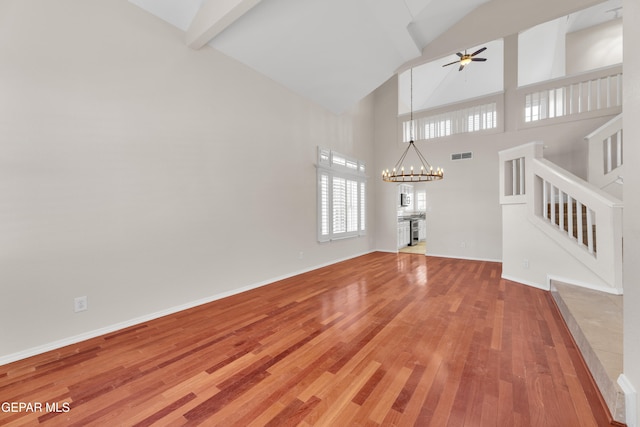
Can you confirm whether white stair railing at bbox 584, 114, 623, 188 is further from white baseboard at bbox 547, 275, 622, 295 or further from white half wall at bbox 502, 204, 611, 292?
white baseboard at bbox 547, 275, 622, 295

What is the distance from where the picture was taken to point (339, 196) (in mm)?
5781

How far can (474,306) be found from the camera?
3061 millimetres

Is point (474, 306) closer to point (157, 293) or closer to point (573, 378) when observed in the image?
point (573, 378)

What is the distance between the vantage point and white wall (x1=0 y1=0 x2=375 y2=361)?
2125 mm

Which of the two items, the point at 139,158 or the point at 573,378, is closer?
the point at 573,378

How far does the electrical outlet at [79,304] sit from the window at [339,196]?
3.58 meters

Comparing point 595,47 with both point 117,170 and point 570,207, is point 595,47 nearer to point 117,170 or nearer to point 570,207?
point 570,207

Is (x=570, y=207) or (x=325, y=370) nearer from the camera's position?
(x=325, y=370)

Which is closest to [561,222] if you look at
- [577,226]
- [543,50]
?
[577,226]

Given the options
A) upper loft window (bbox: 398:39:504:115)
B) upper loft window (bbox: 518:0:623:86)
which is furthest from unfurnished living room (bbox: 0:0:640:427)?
upper loft window (bbox: 398:39:504:115)

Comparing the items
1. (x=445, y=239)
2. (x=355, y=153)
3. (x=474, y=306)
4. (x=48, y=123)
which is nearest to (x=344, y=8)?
(x=355, y=153)

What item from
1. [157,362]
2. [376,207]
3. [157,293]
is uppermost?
[376,207]

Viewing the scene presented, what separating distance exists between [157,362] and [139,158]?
2022 mm

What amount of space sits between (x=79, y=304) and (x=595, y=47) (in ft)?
33.9
